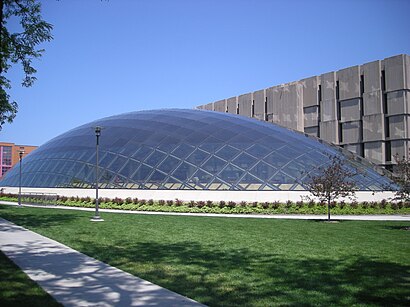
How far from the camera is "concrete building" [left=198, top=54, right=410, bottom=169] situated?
5003 cm

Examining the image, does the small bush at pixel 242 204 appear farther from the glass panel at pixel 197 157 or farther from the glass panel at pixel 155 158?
the glass panel at pixel 155 158

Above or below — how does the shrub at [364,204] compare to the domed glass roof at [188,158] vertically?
below

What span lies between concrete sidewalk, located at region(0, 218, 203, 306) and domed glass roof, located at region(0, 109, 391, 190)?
18518 mm

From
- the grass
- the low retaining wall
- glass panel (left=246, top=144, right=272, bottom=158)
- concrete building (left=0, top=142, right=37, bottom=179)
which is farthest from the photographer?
concrete building (left=0, top=142, right=37, bottom=179)

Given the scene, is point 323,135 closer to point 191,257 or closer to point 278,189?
point 278,189

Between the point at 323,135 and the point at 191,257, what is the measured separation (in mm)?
52004

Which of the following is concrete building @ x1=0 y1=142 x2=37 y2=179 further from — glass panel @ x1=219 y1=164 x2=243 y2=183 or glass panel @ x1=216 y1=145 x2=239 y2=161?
glass panel @ x1=219 y1=164 x2=243 y2=183

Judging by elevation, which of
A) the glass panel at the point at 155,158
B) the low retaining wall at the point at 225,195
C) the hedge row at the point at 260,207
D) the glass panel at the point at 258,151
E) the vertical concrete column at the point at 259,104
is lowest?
the hedge row at the point at 260,207

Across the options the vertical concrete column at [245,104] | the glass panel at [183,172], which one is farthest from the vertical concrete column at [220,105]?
the glass panel at [183,172]

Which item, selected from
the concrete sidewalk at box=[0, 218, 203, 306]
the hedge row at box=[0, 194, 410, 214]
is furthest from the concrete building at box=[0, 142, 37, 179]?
the concrete sidewalk at box=[0, 218, 203, 306]

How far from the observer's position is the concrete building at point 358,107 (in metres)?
50.0

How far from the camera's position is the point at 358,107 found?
55188 millimetres

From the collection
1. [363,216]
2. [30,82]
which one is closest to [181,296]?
[30,82]

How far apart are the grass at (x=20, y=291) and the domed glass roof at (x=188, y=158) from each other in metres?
20.9
